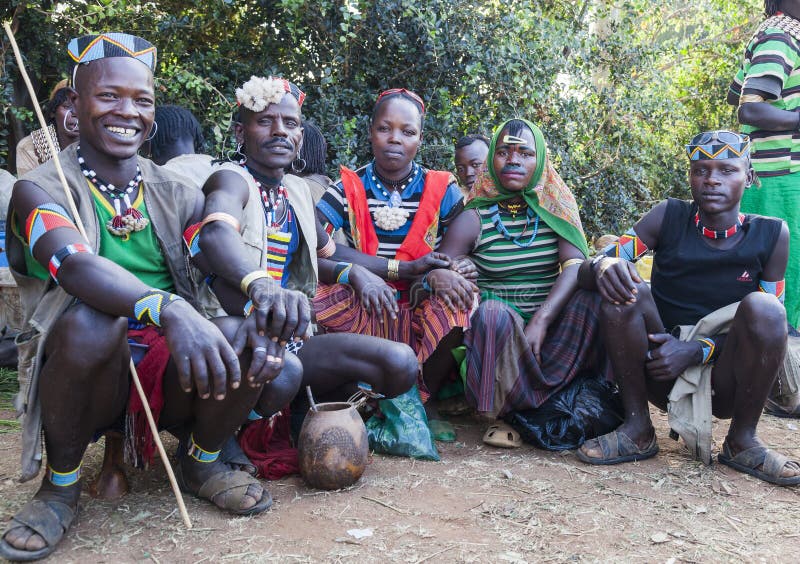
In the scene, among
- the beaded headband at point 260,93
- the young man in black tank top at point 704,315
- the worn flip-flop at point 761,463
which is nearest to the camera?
the worn flip-flop at point 761,463

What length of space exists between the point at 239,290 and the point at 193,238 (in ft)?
0.97

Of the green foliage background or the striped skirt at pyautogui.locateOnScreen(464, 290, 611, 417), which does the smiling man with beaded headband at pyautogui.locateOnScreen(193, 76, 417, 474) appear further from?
the green foliage background

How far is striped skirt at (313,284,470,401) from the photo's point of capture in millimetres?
3660

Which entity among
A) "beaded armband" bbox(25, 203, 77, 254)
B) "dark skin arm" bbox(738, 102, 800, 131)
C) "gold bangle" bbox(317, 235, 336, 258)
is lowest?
"gold bangle" bbox(317, 235, 336, 258)

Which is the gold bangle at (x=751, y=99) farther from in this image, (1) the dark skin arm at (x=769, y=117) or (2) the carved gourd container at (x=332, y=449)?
(2) the carved gourd container at (x=332, y=449)

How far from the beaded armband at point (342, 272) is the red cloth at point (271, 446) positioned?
0.69 metres

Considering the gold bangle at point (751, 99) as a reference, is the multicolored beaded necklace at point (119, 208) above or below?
below

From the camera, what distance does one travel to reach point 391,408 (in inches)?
140

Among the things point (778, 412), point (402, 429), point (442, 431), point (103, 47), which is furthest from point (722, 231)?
point (103, 47)

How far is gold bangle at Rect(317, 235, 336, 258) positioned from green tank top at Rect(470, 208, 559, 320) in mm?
791

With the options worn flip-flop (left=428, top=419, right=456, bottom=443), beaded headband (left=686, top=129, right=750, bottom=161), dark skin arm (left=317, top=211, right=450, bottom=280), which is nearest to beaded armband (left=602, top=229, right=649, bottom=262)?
beaded headband (left=686, top=129, right=750, bottom=161)

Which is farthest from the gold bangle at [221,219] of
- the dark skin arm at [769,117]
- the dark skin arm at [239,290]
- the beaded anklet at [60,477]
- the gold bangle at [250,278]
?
the dark skin arm at [769,117]

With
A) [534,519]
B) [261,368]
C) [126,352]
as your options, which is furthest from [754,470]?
[126,352]

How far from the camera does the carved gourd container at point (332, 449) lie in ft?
9.71
